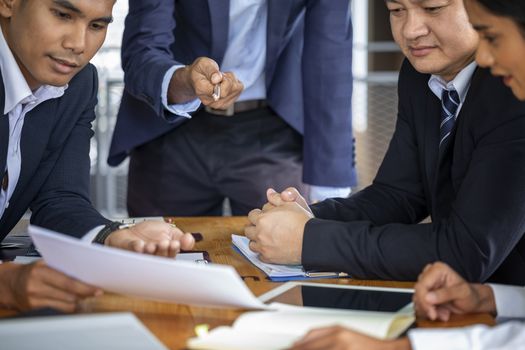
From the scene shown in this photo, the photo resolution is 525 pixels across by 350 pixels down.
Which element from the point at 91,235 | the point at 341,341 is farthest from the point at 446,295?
the point at 91,235

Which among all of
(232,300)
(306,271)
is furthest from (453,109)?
(232,300)

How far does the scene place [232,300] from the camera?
1489 mm

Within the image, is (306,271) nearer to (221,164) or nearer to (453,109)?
(453,109)

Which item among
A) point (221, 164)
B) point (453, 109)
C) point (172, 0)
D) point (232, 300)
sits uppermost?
point (172, 0)

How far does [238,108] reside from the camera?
2967 mm

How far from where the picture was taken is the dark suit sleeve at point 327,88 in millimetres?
2838

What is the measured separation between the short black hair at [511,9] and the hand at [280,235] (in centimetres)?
63

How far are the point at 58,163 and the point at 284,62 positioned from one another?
0.87 meters

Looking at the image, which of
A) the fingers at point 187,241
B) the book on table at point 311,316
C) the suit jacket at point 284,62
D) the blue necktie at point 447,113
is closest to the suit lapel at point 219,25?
the suit jacket at point 284,62

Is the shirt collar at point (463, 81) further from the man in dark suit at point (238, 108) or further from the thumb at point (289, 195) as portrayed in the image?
the man in dark suit at point (238, 108)

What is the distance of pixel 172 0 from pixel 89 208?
80 cm

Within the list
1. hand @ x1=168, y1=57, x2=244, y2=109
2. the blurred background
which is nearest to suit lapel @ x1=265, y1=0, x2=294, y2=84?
hand @ x1=168, y1=57, x2=244, y2=109

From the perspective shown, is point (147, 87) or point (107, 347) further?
point (147, 87)

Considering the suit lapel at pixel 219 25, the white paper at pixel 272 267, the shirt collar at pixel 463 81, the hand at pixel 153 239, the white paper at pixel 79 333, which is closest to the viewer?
the white paper at pixel 79 333
